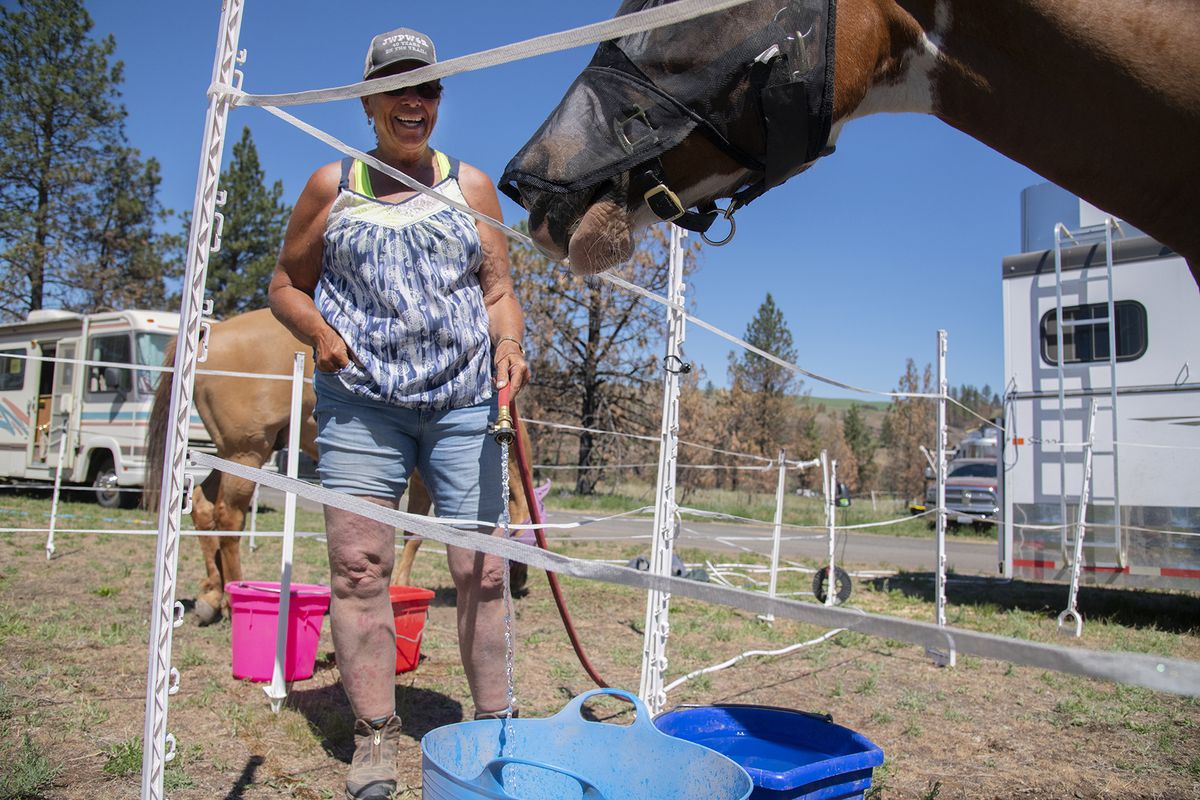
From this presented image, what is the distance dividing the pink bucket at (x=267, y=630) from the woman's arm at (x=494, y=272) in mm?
1523

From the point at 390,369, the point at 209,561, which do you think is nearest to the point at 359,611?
the point at 390,369

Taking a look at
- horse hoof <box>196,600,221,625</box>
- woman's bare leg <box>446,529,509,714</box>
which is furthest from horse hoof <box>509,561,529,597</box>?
woman's bare leg <box>446,529,509,714</box>

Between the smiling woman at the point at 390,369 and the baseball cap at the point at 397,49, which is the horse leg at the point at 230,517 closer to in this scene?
the smiling woman at the point at 390,369

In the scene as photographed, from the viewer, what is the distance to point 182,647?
11.8 ft

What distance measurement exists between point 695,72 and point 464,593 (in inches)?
60.8

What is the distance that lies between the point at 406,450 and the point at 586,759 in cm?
91

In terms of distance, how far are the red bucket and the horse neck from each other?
101 inches

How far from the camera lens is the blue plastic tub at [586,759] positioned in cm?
152

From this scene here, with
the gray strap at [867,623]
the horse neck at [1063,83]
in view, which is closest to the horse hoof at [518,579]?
the gray strap at [867,623]

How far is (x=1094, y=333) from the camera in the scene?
6.12 meters

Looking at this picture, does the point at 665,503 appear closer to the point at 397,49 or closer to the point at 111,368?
the point at 397,49

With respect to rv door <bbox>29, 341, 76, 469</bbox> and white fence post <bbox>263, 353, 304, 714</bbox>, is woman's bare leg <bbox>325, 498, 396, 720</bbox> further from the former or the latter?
rv door <bbox>29, 341, 76, 469</bbox>

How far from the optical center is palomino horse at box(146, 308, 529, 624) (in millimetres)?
4340

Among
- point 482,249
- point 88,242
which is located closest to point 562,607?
point 482,249
